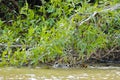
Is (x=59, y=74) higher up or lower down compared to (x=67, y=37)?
lower down

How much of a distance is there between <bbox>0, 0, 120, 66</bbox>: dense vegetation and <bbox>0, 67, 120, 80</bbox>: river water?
0.11 metres

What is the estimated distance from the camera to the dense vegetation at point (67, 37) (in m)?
4.03

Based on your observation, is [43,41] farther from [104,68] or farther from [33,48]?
[104,68]

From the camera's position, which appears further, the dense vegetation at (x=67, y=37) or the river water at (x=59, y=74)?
the dense vegetation at (x=67, y=37)

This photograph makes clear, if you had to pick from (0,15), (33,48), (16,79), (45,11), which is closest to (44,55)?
(33,48)

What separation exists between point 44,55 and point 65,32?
0.35 metres

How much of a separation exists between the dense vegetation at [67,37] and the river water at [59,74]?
11 centimetres

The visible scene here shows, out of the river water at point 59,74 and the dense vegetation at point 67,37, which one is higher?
the dense vegetation at point 67,37

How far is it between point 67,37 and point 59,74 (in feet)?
1.33

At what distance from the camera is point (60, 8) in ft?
14.8

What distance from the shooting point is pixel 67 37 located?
4008mm

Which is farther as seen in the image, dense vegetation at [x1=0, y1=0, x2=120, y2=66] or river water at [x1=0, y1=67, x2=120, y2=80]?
dense vegetation at [x1=0, y1=0, x2=120, y2=66]

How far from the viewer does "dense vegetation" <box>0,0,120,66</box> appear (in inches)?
159

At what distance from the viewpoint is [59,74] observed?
394 cm
